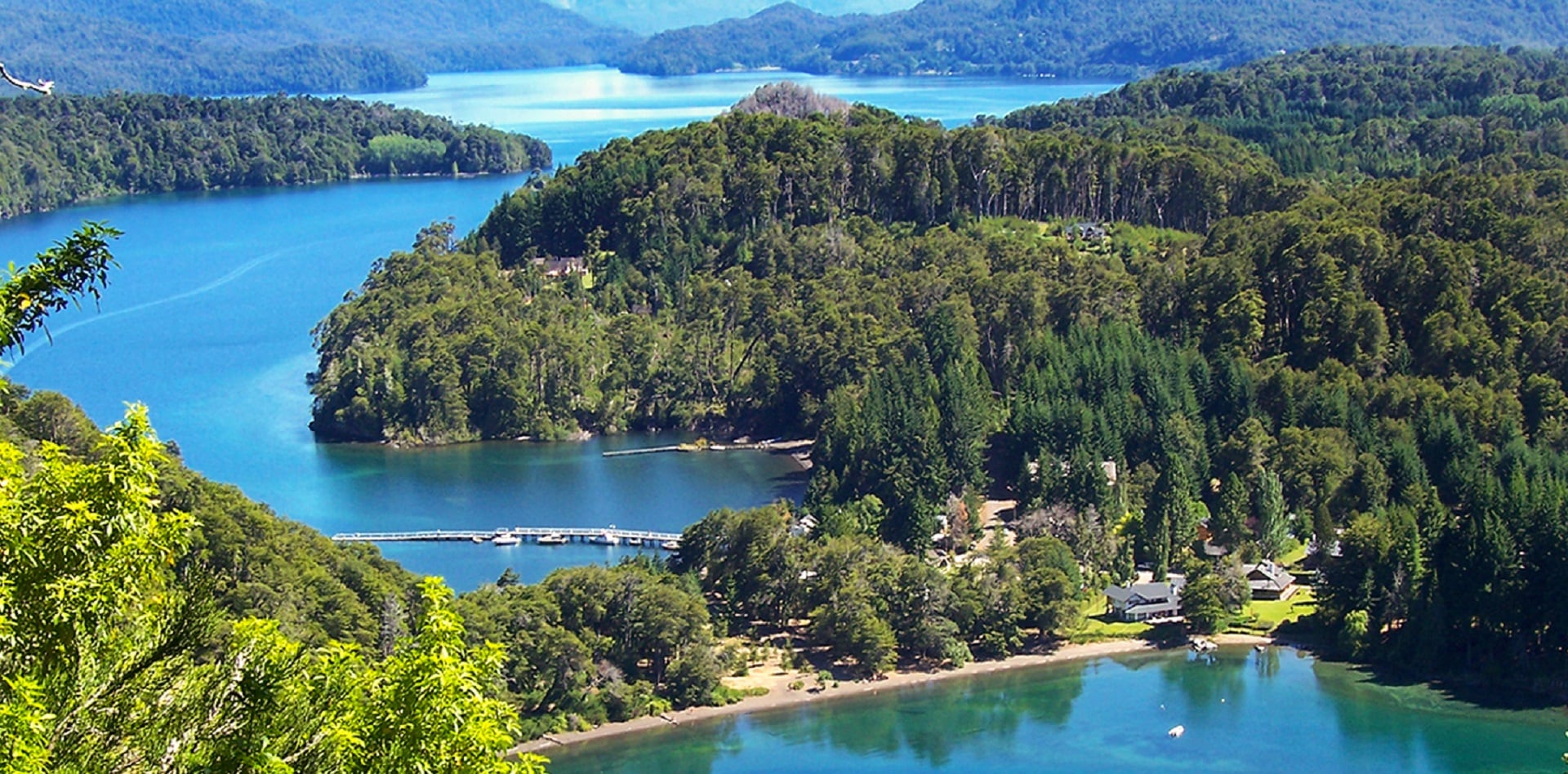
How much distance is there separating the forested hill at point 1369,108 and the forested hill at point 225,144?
30124 mm

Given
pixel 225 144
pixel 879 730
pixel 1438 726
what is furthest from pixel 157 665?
pixel 225 144

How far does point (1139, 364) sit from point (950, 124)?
54.6 meters

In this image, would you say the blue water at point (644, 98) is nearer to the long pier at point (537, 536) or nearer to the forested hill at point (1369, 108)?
the forested hill at point (1369, 108)

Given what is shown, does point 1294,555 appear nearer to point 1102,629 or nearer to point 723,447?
point 1102,629

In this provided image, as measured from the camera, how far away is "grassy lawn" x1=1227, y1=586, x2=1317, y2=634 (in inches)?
1091

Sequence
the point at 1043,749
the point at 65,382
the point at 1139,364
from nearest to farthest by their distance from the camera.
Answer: the point at 1043,749 → the point at 1139,364 → the point at 65,382

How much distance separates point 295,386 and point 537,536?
46.9 feet

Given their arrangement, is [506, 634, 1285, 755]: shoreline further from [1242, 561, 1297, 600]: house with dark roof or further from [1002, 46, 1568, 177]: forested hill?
[1002, 46, 1568, 177]: forested hill

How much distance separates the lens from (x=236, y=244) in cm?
6450

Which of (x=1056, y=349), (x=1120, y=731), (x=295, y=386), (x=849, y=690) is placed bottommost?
(x=1120, y=731)

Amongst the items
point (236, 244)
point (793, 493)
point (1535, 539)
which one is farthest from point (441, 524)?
point (236, 244)

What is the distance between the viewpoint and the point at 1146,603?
28.2m

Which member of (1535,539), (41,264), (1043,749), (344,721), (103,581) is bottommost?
(1043,749)

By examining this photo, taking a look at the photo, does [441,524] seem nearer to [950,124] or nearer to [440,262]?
[440,262]
